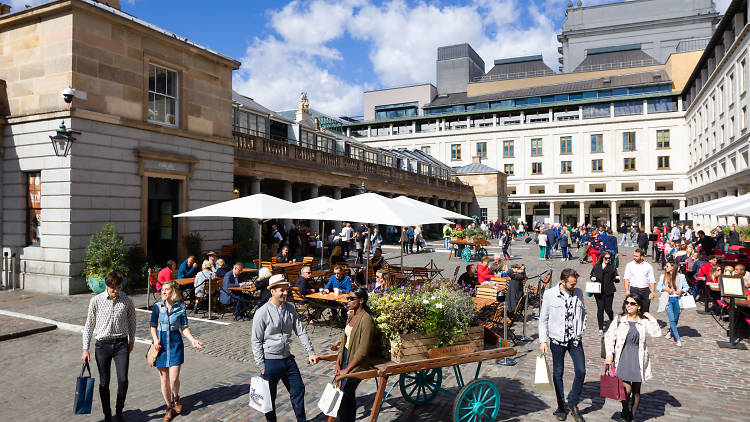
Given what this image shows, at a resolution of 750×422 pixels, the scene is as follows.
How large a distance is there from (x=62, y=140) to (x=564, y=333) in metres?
13.2

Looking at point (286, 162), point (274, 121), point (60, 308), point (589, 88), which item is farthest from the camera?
point (589, 88)

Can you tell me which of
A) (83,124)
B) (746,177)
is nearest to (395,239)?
(746,177)

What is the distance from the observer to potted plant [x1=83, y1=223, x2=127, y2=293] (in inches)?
510

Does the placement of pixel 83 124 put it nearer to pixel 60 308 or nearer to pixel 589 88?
pixel 60 308

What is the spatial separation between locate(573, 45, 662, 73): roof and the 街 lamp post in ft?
282

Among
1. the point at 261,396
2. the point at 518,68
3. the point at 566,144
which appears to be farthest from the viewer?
the point at 518,68

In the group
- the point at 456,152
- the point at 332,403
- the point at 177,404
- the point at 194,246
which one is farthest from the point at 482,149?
the point at 332,403

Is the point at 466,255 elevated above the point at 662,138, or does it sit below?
below

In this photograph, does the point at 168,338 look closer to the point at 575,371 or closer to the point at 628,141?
the point at 575,371

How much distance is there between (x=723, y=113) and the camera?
132ft

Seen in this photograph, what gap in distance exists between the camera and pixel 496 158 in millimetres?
73375

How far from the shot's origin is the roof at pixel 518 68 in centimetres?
8769

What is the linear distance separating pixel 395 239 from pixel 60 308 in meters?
28.6

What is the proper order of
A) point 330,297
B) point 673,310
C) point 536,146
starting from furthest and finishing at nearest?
1. point 536,146
2. point 330,297
3. point 673,310
